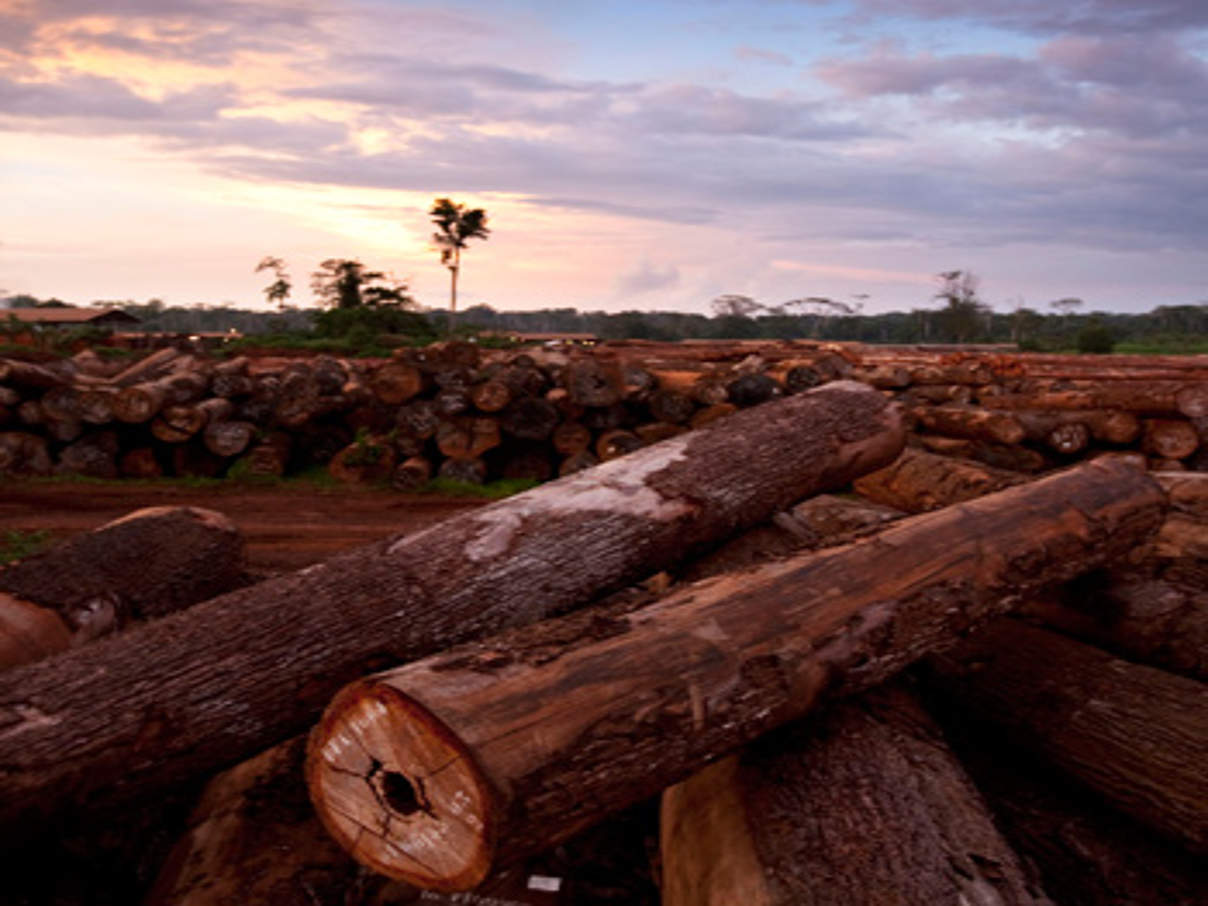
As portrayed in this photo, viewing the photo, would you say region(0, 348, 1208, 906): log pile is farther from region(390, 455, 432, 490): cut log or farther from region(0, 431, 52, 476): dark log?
region(0, 431, 52, 476): dark log

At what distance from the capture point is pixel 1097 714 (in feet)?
11.1

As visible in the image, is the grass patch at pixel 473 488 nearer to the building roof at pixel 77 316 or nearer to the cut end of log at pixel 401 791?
the cut end of log at pixel 401 791

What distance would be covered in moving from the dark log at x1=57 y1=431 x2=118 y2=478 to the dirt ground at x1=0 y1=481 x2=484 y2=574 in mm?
350

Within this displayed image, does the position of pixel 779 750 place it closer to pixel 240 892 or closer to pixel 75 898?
pixel 240 892

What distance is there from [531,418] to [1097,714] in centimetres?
841

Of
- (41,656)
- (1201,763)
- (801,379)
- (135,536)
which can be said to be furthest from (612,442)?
(1201,763)

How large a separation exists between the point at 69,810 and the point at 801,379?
32.1ft

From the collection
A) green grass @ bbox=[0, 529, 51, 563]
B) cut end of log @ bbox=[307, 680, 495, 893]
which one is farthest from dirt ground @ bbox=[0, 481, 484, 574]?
cut end of log @ bbox=[307, 680, 495, 893]

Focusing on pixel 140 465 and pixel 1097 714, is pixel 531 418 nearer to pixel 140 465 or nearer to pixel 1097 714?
pixel 140 465

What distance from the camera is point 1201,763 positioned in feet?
10.1

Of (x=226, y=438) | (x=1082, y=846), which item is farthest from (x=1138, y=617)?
(x=226, y=438)

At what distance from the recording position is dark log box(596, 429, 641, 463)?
11.1 metres

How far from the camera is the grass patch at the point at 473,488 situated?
11016mm

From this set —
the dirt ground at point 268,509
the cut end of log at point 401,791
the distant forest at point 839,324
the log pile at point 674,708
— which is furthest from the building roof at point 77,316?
the cut end of log at point 401,791
